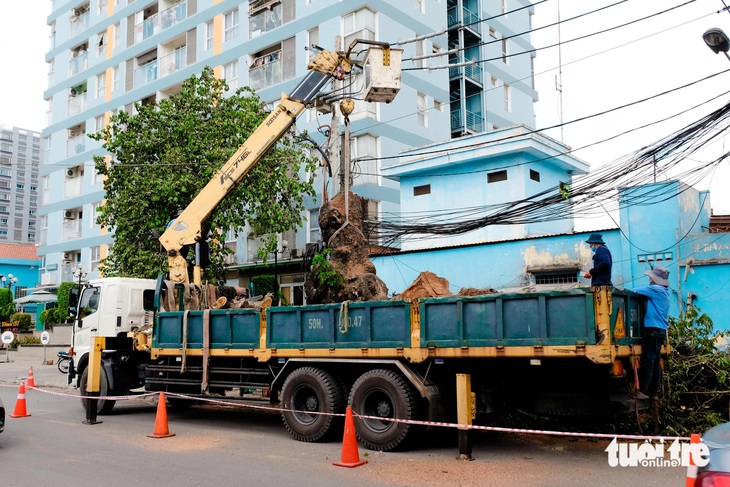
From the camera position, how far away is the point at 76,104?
1452 inches

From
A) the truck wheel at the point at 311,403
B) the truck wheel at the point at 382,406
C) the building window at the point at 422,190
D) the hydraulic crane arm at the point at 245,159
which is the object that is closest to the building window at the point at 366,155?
the building window at the point at 422,190

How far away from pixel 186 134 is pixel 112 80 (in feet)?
60.6

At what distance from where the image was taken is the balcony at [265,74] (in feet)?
87.4

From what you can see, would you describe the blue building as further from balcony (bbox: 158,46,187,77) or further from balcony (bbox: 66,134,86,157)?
balcony (bbox: 66,134,86,157)

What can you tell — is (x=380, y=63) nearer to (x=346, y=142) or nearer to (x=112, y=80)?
(x=346, y=142)

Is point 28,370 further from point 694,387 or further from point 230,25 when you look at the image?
point 694,387

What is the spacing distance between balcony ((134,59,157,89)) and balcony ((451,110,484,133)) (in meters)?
15.0

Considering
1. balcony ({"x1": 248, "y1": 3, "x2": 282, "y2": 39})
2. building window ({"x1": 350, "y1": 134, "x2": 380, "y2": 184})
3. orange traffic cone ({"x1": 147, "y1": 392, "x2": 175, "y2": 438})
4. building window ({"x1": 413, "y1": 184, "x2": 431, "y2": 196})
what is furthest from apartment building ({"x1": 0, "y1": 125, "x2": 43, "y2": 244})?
orange traffic cone ({"x1": 147, "y1": 392, "x2": 175, "y2": 438})

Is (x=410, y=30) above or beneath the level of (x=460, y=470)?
above

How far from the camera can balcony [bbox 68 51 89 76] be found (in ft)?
121

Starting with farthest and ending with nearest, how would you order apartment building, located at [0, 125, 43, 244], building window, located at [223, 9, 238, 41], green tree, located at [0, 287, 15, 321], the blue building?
1. apartment building, located at [0, 125, 43, 244]
2. green tree, located at [0, 287, 15, 321]
3. building window, located at [223, 9, 238, 41]
4. the blue building

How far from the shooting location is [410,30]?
84.1ft

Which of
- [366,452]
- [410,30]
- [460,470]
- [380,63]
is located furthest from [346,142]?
[410,30]

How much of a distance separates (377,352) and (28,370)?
64.5ft
